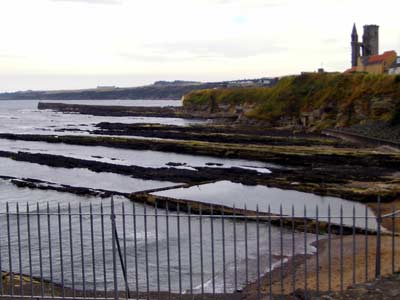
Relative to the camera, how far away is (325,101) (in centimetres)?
8000

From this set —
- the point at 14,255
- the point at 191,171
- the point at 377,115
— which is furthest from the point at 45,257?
the point at 377,115

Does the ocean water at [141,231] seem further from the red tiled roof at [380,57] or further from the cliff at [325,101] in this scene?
the red tiled roof at [380,57]

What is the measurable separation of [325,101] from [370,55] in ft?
90.4

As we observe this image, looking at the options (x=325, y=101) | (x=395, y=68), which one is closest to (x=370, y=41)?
(x=395, y=68)

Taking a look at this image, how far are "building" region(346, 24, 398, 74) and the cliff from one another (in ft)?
30.3

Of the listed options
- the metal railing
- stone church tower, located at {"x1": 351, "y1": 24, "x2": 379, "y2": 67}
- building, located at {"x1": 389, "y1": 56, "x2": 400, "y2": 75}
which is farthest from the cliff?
the metal railing

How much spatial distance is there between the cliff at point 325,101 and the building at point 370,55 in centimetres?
925

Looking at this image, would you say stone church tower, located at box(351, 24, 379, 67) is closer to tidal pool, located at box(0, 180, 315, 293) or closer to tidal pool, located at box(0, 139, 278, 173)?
tidal pool, located at box(0, 139, 278, 173)

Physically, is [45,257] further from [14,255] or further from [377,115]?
[377,115]

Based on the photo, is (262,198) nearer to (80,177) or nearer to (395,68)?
(80,177)

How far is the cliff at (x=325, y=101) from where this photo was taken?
2702 inches

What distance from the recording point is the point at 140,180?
3678cm

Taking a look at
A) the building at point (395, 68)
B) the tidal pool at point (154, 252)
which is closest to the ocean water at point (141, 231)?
the tidal pool at point (154, 252)

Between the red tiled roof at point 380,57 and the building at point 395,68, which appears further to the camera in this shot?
the red tiled roof at point 380,57
